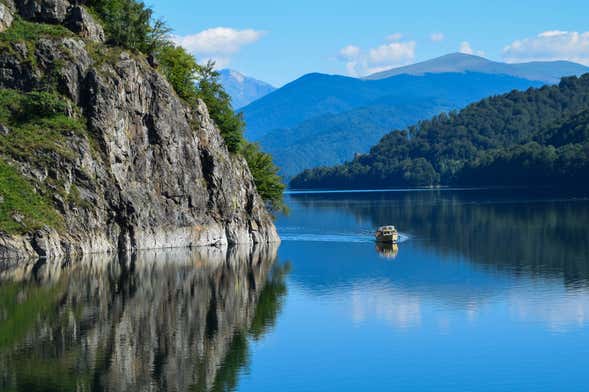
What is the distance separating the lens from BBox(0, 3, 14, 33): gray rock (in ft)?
364

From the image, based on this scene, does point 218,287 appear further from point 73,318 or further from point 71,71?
point 71,71

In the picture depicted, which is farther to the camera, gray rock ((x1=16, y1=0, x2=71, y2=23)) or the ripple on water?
the ripple on water

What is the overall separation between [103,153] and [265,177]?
39.9 m

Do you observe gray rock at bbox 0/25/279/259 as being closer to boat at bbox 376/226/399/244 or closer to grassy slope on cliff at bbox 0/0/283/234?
grassy slope on cliff at bbox 0/0/283/234

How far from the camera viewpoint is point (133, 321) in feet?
212

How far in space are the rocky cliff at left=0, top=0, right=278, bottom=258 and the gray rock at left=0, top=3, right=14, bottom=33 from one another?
0.15 meters

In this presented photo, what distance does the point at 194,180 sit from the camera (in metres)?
119

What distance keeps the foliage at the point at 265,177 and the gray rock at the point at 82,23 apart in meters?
33.6

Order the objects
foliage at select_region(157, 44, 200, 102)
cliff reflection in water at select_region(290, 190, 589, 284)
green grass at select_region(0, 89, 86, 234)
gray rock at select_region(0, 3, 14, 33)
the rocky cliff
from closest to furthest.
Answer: green grass at select_region(0, 89, 86, 234) → the rocky cliff → cliff reflection in water at select_region(290, 190, 589, 284) → gray rock at select_region(0, 3, 14, 33) → foliage at select_region(157, 44, 200, 102)

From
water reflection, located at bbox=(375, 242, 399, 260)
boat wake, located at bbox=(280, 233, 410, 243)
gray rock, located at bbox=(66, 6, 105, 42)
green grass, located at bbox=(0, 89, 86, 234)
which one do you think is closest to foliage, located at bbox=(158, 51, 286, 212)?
boat wake, located at bbox=(280, 233, 410, 243)

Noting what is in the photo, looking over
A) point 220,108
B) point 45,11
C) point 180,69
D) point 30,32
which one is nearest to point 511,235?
point 220,108

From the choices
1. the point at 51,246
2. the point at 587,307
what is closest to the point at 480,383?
the point at 587,307

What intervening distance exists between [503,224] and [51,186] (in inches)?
3465

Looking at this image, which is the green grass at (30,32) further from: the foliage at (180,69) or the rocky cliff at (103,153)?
the foliage at (180,69)
